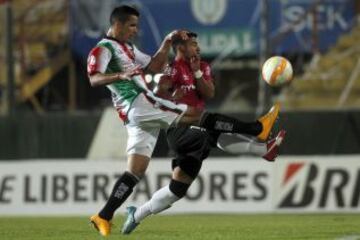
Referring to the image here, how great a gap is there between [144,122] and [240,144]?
1157 millimetres

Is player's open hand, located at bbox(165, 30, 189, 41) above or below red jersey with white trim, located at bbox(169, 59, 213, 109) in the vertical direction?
above

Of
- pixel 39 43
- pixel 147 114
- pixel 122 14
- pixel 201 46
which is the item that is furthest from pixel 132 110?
pixel 39 43

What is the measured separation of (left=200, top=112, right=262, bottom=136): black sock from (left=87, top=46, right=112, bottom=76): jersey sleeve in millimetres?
1141

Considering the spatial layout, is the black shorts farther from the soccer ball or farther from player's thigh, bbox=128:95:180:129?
the soccer ball

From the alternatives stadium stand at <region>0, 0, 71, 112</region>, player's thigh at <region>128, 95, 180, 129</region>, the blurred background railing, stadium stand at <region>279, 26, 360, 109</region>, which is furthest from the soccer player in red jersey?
stadium stand at <region>0, 0, 71, 112</region>

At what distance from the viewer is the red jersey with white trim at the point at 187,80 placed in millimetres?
10859

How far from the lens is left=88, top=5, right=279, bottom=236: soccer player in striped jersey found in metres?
9.92

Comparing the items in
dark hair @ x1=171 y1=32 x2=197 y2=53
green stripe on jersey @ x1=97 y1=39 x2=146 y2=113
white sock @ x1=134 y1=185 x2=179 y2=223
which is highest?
dark hair @ x1=171 y1=32 x2=197 y2=53

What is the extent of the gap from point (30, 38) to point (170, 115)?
1467 centimetres

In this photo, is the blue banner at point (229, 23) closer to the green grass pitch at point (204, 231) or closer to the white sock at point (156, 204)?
the green grass pitch at point (204, 231)

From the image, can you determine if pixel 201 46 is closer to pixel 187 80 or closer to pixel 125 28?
pixel 187 80

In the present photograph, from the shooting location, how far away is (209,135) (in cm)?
1068

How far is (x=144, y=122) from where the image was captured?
10.1 m

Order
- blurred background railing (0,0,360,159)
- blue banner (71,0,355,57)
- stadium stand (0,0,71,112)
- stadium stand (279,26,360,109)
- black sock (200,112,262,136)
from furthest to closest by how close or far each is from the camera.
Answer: stadium stand (0,0,71,112) → blue banner (71,0,355,57) → stadium stand (279,26,360,109) → blurred background railing (0,0,360,159) → black sock (200,112,262,136)
